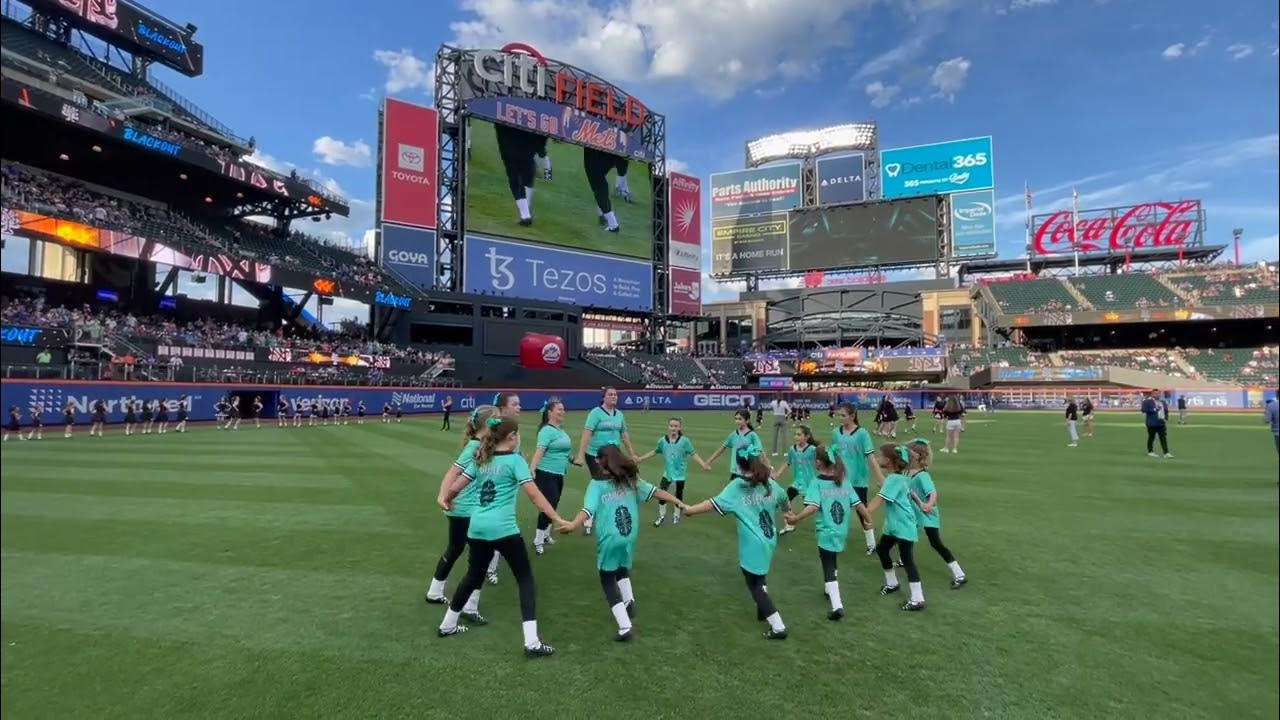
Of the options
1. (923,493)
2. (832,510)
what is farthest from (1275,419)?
(832,510)

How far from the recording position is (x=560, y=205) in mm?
58219

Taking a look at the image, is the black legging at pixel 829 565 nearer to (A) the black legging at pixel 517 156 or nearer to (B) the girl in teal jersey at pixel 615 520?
(B) the girl in teal jersey at pixel 615 520

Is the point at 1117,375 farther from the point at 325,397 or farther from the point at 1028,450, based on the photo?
the point at 325,397

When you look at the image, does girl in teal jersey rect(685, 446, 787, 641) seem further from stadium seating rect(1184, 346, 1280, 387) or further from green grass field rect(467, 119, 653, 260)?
stadium seating rect(1184, 346, 1280, 387)

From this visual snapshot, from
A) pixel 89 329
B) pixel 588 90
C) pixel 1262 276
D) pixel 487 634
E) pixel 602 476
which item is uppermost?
pixel 588 90

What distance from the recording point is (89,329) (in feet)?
63.6

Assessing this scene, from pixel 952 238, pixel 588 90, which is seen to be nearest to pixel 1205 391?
pixel 952 238

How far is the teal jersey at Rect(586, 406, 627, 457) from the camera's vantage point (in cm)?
916

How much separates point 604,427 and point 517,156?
5181cm

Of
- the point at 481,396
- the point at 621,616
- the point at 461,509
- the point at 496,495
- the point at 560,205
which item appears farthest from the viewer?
the point at 560,205

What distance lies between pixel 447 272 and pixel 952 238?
54.7m

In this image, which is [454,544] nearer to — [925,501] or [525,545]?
[525,545]

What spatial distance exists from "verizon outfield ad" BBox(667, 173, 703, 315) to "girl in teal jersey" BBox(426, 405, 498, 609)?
6166 cm

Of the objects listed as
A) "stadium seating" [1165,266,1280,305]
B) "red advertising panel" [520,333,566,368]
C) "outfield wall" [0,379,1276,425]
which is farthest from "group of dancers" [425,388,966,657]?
"stadium seating" [1165,266,1280,305]
